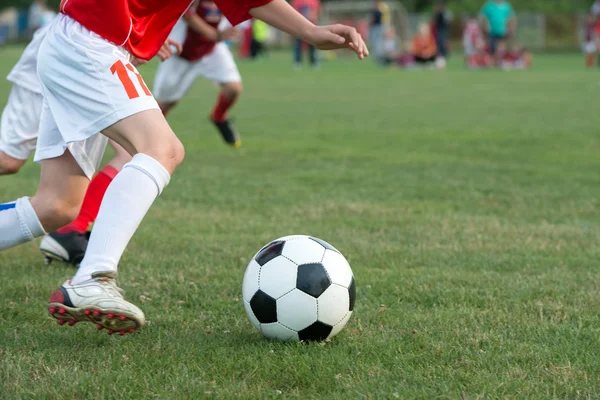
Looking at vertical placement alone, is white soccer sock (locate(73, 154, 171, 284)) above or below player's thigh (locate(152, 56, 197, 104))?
above

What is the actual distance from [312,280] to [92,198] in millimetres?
1857

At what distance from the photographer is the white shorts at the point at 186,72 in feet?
27.5

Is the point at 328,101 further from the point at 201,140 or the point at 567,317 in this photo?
the point at 567,317

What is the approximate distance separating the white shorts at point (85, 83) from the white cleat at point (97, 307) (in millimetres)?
532

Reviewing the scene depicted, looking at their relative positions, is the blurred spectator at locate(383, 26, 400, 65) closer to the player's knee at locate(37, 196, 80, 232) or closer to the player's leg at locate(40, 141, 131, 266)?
the player's leg at locate(40, 141, 131, 266)

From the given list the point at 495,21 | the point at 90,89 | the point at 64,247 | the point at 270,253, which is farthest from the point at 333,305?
the point at 495,21

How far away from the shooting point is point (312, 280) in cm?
309

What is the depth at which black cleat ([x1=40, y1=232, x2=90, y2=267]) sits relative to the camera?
431 centimetres

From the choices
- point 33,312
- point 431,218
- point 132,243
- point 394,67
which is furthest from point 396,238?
point 394,67

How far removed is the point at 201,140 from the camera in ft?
32.1

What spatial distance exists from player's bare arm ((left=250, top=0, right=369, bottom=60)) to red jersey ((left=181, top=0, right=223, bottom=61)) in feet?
15.7

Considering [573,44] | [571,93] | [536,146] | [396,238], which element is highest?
[396,238]

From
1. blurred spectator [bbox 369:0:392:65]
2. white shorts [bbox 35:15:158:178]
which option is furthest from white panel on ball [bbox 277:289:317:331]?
blurred spectator [bbox 369:0:392:65]

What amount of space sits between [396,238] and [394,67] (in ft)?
86.9
